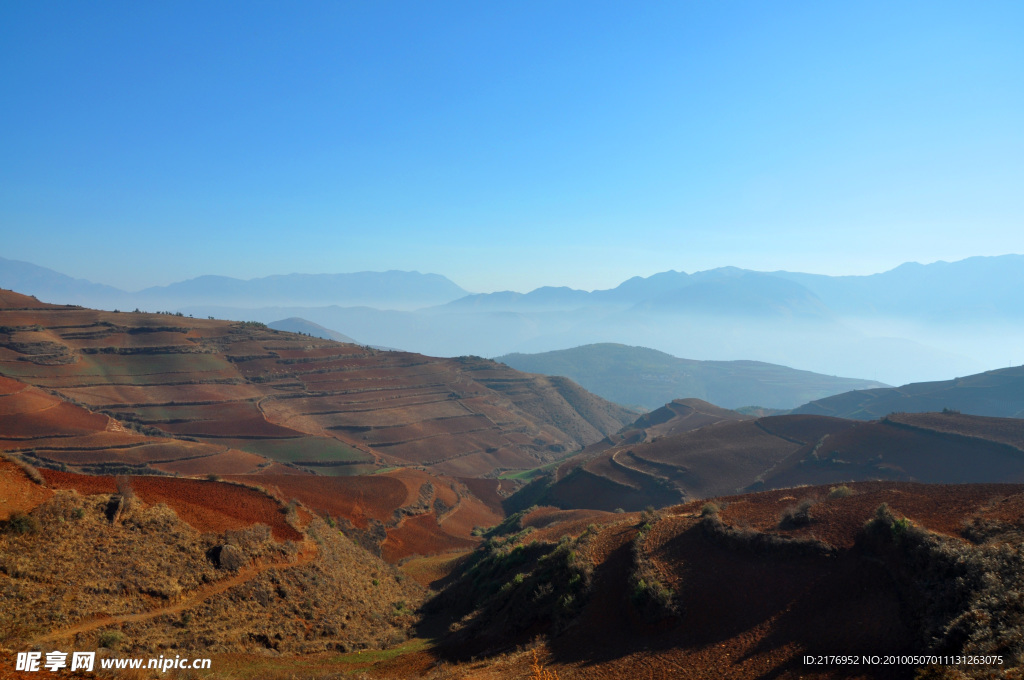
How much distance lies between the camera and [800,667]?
10.8 meters

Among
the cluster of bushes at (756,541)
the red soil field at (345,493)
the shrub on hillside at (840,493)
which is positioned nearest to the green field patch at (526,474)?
the red soil field at (345,493)

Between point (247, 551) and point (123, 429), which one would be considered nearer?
point (247, 551)

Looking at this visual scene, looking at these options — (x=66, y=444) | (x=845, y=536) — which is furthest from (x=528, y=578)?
(x=66, y=444)

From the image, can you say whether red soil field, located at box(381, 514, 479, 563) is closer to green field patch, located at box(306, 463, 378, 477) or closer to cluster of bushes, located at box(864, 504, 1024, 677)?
green field patch, located at box(306, 463, 378, 477)

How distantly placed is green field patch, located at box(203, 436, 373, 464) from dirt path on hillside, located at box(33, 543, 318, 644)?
Answer: 42.5 meters

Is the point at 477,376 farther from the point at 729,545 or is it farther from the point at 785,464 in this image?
the point at 729,545

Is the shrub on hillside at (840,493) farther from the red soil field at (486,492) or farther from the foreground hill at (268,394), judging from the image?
the foreground hill at (268,394)

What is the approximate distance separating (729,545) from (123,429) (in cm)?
7035

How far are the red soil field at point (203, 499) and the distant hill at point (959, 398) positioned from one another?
110 meters

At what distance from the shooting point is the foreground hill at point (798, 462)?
50.6 meters

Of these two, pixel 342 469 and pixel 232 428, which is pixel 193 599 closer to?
pixel 342 469

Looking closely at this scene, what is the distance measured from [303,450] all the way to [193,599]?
2089 inches

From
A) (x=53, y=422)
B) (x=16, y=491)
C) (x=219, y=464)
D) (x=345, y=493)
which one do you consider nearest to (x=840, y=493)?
(x=16, y=491)

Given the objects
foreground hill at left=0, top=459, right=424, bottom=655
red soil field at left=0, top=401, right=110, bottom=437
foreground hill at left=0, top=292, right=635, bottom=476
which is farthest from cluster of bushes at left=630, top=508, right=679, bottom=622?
red soil field at left=0, top=401, right=110, bottom=437
